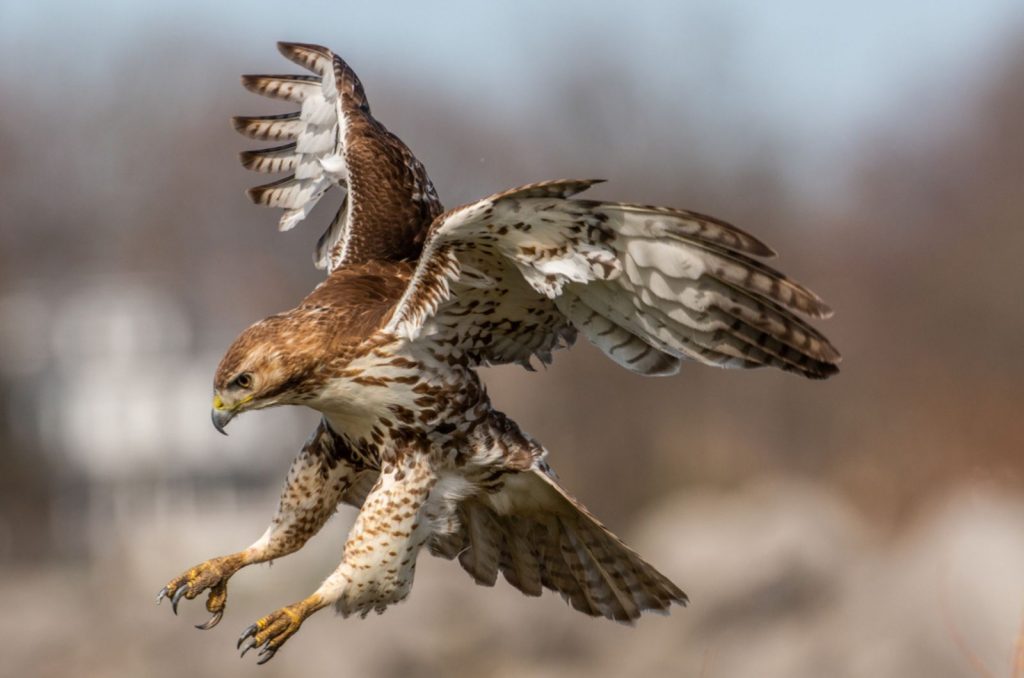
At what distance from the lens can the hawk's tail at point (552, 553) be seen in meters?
6.63

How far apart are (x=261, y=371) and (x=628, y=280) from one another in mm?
1191

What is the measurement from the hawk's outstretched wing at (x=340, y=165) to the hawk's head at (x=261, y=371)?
0.82 metres

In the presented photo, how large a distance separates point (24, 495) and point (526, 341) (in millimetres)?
41125

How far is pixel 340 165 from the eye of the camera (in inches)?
290

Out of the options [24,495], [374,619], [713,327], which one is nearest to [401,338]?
[713,327]

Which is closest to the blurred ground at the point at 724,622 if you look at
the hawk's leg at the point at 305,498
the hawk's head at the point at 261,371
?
the hawk's leg at the point at 305,498

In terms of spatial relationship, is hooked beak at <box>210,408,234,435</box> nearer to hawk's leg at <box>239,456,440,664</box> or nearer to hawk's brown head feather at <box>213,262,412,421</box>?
hawk's brown head feather at <box>213,262,412,421</box>

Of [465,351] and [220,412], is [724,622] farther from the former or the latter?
[220,412]

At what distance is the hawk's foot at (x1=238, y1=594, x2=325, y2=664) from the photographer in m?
6.01

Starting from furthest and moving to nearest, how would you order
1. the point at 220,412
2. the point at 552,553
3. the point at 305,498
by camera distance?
the point at 552,553, the point at 305,498, the point at 220,412

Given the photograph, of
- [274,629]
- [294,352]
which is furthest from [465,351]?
[274,629]

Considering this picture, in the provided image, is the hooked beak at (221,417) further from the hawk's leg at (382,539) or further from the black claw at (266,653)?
the black claw at (266,653)

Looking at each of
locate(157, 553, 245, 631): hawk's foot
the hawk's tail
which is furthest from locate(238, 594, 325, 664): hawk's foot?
the hawk's tail

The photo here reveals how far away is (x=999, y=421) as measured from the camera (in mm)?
21156
